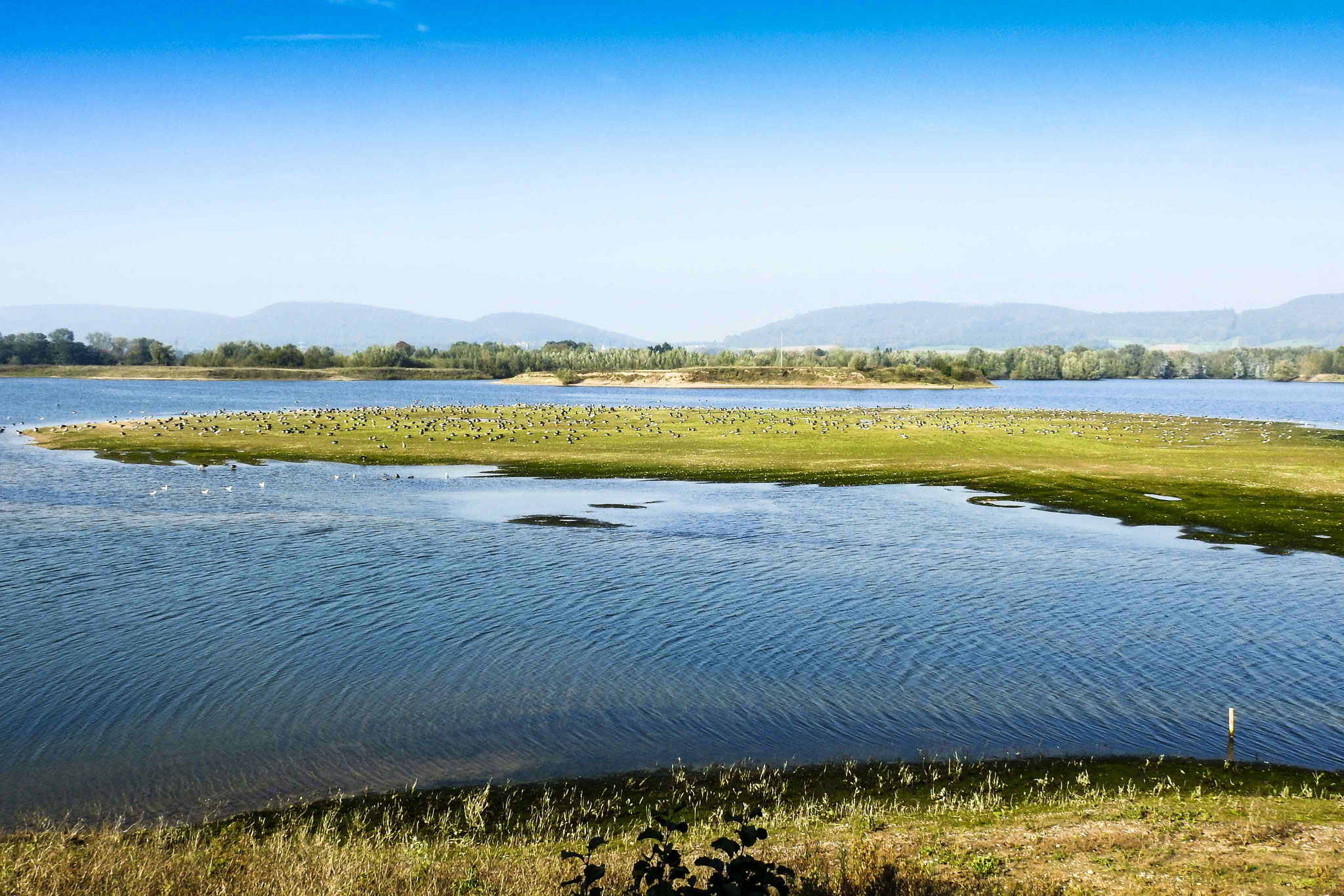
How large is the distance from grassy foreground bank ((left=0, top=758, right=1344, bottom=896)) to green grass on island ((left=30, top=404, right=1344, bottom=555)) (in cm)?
2671

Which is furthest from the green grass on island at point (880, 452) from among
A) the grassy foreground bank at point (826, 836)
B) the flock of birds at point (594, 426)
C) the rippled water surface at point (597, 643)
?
the grassy foreground bank at point (826, 836)

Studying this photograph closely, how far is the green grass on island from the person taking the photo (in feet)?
152

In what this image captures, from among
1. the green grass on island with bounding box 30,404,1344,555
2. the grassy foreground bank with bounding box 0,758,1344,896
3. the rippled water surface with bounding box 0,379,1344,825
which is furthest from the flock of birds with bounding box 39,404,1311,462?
the grassy foreground bank with bounding box 0,758,1344,896

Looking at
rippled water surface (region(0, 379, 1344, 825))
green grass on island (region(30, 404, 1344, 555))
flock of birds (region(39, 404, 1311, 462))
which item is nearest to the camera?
rippled water surface (region(0, 379, 1344, 825))

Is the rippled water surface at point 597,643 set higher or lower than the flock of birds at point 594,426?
lower

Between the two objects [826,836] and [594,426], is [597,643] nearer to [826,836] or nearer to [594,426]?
[826,836]

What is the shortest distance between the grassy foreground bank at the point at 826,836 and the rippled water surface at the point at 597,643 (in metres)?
1.10

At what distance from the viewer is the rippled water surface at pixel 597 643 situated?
1747 centimetres

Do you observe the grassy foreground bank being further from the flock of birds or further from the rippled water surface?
the flock of birds

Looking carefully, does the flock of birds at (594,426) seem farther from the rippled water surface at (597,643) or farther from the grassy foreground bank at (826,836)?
the grassy foreground bank at (826,836)

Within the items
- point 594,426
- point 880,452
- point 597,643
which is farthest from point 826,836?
point 594,426

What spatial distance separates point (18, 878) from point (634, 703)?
11223 millimetres

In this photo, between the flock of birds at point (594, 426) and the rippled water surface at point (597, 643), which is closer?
the rippled water surface at point (597, 643)

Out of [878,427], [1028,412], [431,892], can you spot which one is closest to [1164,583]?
[431,892]
